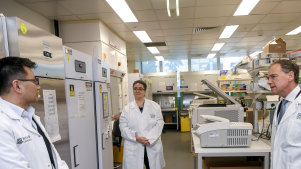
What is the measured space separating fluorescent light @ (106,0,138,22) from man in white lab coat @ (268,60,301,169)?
7.67 ft

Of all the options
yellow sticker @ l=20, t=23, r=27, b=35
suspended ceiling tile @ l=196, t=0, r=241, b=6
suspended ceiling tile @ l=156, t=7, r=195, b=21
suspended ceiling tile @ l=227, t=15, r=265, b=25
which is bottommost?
yellow sticker @ l=20, t=23, r=27, b=35

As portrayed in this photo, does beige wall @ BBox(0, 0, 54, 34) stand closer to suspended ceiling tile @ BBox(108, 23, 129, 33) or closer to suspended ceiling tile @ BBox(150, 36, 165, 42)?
suspended ceiling tile @ BBox(108, 23, 129, 33)

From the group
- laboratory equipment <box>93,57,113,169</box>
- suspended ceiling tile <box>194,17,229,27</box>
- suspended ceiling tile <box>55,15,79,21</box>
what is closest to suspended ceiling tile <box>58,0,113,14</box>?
suspended ceiling tile <box>55,15,79,21</box>

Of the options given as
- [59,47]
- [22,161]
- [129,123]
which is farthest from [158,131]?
[22,161]

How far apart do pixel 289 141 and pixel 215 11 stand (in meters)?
2.65

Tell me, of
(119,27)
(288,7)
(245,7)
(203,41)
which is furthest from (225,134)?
(203,41)

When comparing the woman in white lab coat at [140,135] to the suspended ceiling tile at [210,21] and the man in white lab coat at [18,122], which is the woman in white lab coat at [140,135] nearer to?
the man in white lab coat at [18,122]

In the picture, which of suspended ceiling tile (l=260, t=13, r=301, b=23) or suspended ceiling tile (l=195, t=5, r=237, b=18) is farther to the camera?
suspended ceiling tile (l=260, t=13, r=301, b=23)

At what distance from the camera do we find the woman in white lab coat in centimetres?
221

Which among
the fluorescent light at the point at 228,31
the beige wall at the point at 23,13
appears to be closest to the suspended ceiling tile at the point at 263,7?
the fluorescent light at the point at 228,31

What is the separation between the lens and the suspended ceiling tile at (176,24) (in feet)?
12.3

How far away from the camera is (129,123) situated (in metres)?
2.29

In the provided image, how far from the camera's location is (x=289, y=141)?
4.38ft

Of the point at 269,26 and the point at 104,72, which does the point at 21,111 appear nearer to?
the point at 104,72
